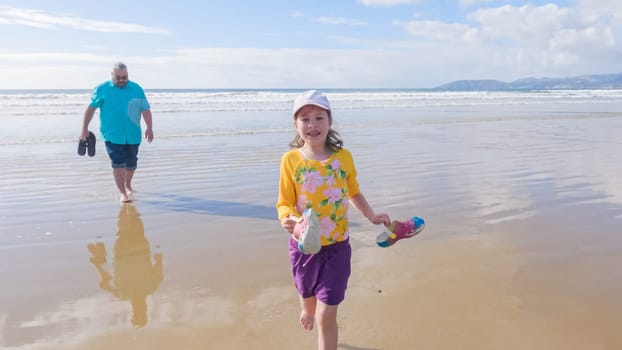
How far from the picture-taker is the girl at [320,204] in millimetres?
2455

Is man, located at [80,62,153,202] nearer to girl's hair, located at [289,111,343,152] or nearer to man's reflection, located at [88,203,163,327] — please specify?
man's reflection, located at [88,203,163,327]

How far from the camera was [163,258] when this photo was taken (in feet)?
13.8

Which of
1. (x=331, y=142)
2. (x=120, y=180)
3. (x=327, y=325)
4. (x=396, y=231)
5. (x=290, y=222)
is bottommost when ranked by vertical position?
(x=327, y=325)

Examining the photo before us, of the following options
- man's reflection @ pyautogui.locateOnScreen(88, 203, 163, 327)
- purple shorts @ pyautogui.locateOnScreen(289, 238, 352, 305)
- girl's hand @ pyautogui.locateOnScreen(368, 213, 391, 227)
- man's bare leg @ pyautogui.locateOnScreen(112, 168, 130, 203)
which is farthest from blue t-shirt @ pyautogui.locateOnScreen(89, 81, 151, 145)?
girl's hand @ pyautogui.locateOnScreen(368, 213, 391, 227)

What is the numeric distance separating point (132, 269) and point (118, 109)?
121 inches

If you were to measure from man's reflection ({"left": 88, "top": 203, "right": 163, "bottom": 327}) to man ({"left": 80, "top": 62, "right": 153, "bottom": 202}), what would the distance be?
1427 mm

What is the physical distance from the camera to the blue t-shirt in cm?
630

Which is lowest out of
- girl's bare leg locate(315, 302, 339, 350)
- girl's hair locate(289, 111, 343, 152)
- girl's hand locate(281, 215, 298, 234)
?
girl's bare leg locate(315, 302, 339, 350)

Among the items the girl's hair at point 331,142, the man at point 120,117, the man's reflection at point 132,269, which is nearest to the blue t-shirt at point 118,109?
the man at point 120,117

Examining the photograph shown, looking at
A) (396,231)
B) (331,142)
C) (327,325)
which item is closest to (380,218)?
(396,231)

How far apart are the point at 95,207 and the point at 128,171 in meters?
0.80

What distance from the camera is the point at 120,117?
20.9 feet

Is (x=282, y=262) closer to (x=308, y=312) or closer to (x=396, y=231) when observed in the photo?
(x=308, y=312)

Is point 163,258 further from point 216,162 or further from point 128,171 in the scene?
point 216,162
